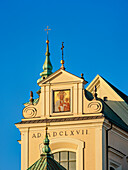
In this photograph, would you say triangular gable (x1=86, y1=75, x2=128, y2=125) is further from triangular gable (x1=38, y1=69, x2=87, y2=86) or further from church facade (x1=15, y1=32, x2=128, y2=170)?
triangular gable (x1=38, y1=69, x2=87, y2=86)

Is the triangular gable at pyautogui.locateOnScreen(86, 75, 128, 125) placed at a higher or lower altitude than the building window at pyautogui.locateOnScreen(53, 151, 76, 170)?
higher

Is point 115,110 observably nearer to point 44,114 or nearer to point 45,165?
point 44,114

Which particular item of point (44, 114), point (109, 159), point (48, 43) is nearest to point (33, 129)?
point (44, 114)

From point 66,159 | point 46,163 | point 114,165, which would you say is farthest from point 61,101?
point 46,163

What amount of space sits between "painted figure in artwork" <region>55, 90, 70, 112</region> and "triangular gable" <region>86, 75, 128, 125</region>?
5027mm

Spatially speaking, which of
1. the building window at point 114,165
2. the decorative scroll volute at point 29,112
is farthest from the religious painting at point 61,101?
the building window at point 114,165

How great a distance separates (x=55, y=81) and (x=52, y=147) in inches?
130

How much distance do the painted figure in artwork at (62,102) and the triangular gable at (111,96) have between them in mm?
5027

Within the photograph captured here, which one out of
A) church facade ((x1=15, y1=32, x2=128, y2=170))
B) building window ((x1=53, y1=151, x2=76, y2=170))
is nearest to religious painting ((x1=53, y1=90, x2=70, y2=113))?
church facade ((x1=15, y1=32, x2=128, y2=170))

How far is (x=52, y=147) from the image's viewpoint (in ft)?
161

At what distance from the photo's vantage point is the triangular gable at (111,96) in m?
53.6

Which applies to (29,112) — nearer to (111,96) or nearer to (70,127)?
(70,127)

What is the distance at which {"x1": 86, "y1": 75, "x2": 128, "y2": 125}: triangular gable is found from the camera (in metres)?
53.6

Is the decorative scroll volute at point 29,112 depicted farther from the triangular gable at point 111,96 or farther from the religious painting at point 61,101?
the triangular gable at point 111,96
